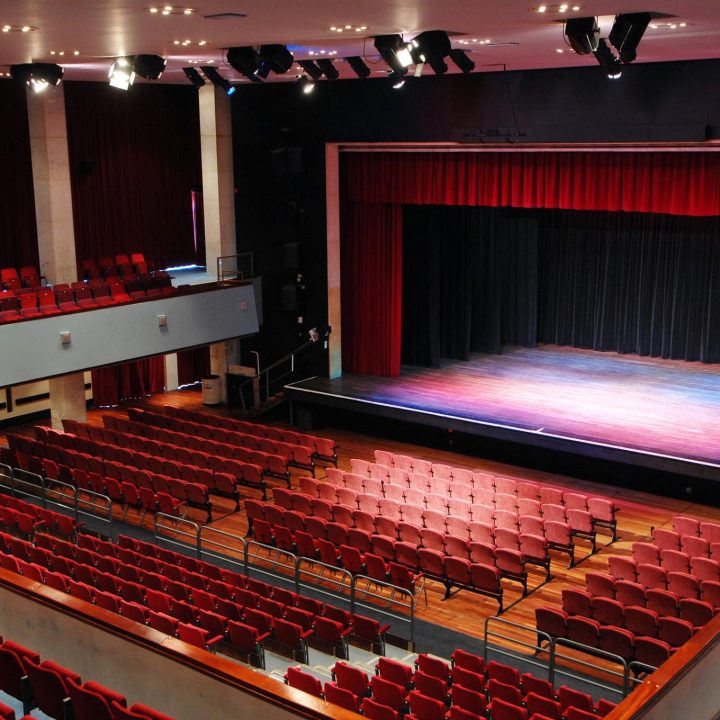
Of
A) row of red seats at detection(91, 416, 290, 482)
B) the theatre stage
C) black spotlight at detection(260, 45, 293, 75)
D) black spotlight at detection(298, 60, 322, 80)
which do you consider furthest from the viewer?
row of red seats at detection(91, 416, 290, 482)

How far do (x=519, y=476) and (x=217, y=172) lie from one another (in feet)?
26.0

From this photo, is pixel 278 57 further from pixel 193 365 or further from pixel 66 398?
pixel 193 365

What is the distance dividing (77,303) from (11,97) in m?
5.17

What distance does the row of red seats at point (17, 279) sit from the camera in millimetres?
16161

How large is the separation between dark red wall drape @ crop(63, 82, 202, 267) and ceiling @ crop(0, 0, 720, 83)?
213 inches

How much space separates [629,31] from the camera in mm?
9570

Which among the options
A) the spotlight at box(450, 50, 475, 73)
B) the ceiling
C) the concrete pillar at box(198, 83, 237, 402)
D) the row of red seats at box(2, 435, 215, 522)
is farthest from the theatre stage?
the spotlight at box(450, 50, 475, 73)

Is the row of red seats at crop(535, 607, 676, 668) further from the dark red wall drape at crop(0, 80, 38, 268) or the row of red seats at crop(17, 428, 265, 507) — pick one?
the dark red wall drape at crop(0, 80, 38, 268)

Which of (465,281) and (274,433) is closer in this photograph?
(274,433)

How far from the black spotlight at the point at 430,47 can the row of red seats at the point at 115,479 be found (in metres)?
6.13

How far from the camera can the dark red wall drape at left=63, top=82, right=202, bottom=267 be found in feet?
63.8

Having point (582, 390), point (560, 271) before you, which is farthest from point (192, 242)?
point (582, 390)

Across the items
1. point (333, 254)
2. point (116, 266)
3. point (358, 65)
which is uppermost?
point (358, 65)

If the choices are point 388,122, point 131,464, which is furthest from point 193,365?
point 388,122
